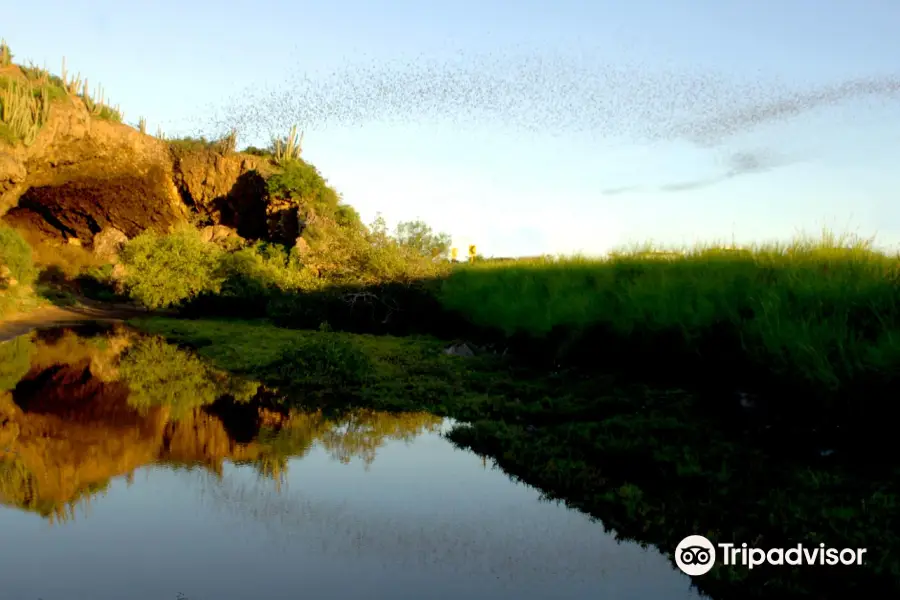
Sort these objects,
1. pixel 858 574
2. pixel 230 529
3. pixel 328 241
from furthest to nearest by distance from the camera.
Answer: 1. pixel 328 241
2. pixel 230 529
3. pixel 858 574

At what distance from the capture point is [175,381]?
668 inches

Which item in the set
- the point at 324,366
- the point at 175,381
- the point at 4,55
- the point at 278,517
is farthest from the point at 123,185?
the point at 278,517

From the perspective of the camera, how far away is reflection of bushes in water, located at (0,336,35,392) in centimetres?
1659

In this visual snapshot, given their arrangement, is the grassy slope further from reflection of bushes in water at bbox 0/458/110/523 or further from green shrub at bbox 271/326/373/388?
reflection of bushes in water at bbox 0/458/110/523

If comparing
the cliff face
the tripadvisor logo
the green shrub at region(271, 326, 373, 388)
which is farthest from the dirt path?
the tripadvisor logo

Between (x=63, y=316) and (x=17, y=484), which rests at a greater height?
(x=63, y=316)

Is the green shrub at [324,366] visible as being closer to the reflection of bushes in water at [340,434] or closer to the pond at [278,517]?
the reflection of bushes in water at [340,434]

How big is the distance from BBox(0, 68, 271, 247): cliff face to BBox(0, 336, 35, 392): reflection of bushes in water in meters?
21.0

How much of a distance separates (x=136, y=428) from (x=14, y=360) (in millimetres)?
10734

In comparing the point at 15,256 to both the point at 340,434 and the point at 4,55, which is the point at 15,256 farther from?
the point at 340,434

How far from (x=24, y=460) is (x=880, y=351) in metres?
11.6

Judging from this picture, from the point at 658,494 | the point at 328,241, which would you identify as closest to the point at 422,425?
the point at 658,494

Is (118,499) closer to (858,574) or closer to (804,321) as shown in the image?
(858,574)

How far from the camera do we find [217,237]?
167 ft
